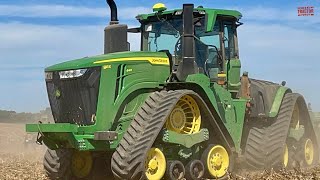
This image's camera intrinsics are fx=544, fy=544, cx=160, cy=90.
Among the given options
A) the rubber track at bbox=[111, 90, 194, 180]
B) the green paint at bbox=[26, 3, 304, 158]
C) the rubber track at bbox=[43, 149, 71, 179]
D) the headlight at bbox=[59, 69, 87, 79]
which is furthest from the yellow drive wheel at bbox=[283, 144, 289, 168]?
the headlight at bbox=[59, 69, 87, 79]

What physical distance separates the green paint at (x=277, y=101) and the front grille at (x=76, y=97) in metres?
4.62

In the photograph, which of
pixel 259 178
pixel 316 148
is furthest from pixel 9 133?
pixel 259 178

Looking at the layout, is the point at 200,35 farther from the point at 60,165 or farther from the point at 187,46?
the point at 60,165

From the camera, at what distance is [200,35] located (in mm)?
10773

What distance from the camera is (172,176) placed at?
9094mm

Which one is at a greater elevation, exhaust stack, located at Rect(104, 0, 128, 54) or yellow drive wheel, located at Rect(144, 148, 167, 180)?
exhaust stack, located at Rect(104, 0, 128, 54)

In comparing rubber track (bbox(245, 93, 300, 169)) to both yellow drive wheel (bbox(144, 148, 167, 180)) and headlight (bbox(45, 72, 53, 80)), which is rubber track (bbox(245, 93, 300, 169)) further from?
headlight (bbox(45, 72, 53, 80))

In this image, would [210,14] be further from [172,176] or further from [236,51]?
[172,176]

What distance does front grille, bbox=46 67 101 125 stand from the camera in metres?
9.20

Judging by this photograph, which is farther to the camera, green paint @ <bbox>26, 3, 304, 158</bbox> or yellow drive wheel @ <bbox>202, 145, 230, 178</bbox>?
yellow drive wheel @ <bbox>202, 145, 230, 178</bbox>

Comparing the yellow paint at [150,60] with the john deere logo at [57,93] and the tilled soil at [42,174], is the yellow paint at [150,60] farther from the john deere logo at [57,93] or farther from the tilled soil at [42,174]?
the tilled soil at [42,174]

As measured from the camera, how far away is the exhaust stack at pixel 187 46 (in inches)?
392

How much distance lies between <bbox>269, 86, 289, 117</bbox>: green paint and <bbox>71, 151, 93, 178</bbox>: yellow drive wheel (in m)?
4.24

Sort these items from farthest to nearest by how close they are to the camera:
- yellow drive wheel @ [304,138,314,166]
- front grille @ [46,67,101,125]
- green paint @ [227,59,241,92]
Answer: yellow drive wheel @ [304,138,314,166] → green paint @ [227,59,241,92] → front grille @ [46,67,101,125]
